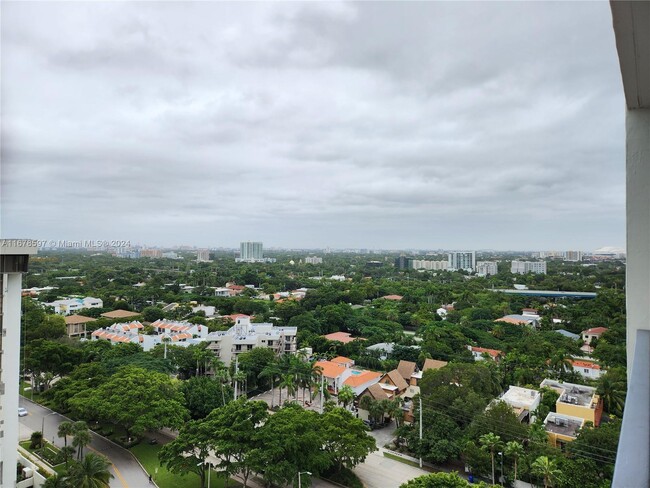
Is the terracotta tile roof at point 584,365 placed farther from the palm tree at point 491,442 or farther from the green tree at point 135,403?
the green tree at point 135,403

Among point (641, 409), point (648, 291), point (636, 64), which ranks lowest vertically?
point (641, 409)

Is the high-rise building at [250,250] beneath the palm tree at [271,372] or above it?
above

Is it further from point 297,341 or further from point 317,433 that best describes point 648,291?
point 297,341

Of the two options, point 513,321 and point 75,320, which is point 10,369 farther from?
point 513,321

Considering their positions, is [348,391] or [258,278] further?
[258,278]

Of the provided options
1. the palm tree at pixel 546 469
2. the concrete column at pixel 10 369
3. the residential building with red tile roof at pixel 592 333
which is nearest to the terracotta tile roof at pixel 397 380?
the palm tree at pixel 546 469

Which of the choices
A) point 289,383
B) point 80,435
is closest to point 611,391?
point 289,383

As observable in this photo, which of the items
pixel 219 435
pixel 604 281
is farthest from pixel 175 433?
pixel 604 281
